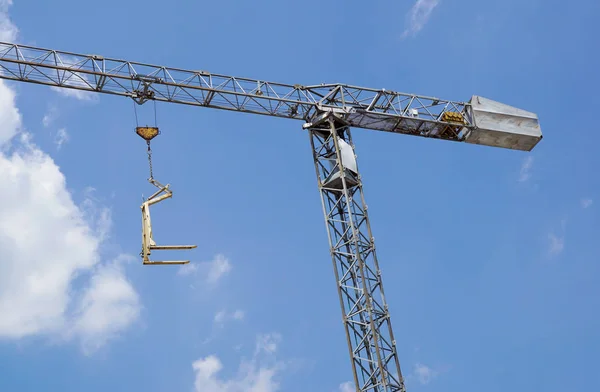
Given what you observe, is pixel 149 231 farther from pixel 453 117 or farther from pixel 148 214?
pixel 453 117

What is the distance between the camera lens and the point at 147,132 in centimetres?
3862

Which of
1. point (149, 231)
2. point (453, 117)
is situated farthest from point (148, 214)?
point (453, 117)

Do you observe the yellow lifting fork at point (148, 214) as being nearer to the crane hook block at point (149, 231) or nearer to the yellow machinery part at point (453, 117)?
the crane hook block at point (149, 231)

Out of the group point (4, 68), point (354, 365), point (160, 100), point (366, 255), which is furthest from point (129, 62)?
point (354, 365)

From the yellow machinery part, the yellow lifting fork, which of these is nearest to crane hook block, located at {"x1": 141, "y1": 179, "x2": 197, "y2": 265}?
the yellow lifting fork

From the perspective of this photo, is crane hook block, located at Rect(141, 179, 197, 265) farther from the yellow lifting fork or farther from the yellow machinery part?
the yellow machinery part

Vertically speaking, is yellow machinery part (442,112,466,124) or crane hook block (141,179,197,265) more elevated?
yellow machinery part (442,112,466,124)

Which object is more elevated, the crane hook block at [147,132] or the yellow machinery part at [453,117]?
the yellow machinery part at [453,117]

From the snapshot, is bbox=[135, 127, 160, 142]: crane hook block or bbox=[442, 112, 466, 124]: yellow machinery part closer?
bbox=[135, 127, 160, 142]: crane hook block

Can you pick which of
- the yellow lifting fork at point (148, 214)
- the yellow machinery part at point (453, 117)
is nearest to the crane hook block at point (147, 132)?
the yellow lifting fork at point (148, 214)

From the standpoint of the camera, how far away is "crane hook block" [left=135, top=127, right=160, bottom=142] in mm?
38500

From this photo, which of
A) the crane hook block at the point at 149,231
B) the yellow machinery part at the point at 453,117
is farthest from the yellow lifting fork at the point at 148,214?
the yellow machinery part at the point at 453,117

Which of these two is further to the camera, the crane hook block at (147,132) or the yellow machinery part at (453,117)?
the yellow machinery part at (453,117)

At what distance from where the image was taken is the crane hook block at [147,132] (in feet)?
126
